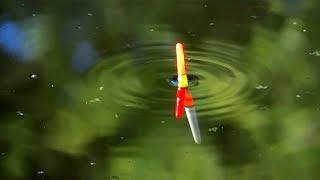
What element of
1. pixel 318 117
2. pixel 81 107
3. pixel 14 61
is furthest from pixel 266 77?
pixel 14 61

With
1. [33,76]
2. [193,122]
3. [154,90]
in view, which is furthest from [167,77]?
[33,76]

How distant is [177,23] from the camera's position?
2102 millimetres

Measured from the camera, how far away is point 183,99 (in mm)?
1650

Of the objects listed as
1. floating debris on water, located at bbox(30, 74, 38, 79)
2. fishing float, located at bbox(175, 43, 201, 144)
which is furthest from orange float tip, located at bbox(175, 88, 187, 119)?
floating debris on water, located at bbox(30, 74, 38, 79)

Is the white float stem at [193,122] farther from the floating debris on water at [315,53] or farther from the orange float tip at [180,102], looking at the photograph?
the floating debris on water at [315,53]

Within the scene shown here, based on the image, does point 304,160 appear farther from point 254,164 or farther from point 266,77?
point 266,77

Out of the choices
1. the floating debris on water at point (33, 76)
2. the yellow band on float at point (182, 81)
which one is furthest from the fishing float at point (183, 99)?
the floating debris on water at point (33, 76)

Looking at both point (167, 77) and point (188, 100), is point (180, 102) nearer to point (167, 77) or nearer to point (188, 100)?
point (188, 100)

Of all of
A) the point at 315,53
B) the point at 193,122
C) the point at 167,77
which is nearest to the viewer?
the point at 193,122

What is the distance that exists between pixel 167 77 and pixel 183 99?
126 mm

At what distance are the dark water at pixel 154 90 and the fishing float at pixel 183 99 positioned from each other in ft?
0.05

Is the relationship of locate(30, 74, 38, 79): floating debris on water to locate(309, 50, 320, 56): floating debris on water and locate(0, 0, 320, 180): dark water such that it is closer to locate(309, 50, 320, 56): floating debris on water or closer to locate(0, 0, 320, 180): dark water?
locate(0, 0, 320, 180): dark water

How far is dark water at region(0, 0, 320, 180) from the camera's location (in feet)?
4.94

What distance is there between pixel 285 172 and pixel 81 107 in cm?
47
